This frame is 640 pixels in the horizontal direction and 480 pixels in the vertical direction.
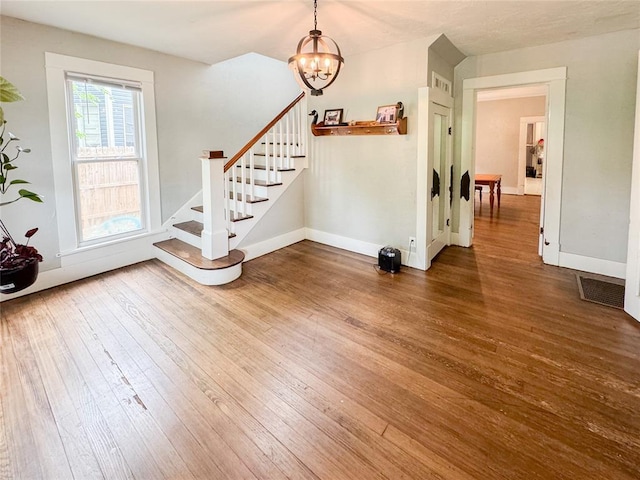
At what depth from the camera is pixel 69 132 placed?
Result: 372 centimetres

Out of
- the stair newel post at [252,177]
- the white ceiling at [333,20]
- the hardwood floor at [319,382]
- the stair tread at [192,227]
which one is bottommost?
the hardwood floor at [319,382]

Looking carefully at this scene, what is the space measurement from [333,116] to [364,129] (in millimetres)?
595

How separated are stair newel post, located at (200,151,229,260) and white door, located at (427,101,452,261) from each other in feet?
7.77

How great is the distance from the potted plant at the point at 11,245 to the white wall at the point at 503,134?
9715mm

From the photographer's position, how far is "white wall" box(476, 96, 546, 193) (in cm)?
955

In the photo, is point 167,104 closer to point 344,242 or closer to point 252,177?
point 252,177

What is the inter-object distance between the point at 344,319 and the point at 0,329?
2.87m

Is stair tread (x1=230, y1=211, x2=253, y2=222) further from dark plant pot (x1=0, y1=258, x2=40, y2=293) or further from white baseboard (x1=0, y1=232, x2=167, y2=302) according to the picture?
dark plant pot (x1=0, y1=258, x2=40, y2=293)

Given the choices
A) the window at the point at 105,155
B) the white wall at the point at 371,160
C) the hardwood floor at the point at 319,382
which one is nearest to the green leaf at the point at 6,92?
the window at the point at 105,155

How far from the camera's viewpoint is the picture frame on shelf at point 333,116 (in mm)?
4707

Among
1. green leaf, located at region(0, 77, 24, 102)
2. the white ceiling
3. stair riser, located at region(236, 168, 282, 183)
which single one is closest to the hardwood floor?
stair riser, located at region(236, 168, 282, 183)

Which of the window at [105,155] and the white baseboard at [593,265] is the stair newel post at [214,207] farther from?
the white baseboard at [593,265]

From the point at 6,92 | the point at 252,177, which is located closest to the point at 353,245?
the point at 252,177

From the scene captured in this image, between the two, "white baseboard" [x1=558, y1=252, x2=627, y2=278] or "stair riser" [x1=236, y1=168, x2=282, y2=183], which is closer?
"white baseboard" [x1=558, y1=252, x2=627, y2=278]
